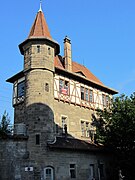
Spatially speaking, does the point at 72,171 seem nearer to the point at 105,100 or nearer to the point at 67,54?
the point at 105,100

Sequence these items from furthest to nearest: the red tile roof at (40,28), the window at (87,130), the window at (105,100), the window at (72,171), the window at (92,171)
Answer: the window at (105,100), the window at (87,130), the red tile roof at (40,28), the window at (92,171), the window at (72,171)

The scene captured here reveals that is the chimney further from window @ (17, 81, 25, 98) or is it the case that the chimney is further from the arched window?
the arched window

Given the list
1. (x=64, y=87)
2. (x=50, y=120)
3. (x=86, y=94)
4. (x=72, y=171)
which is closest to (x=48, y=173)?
(x=72, y=171)

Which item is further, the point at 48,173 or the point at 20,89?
the point at 20,89

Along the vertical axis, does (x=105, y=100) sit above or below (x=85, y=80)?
below

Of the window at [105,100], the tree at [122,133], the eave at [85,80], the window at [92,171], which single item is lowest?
the window at [92,171]

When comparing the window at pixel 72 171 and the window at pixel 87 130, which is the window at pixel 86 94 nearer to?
the window at pixel 87 130

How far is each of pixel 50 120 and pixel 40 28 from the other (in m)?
9.03

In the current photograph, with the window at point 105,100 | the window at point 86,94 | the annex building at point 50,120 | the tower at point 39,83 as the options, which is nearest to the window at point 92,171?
the annex building at point 50,120

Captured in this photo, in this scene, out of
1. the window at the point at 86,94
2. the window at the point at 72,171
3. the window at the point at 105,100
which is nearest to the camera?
the window at the point at 72,171

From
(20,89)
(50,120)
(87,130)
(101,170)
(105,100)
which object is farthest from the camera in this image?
(105,100)

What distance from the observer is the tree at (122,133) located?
78.5 ft

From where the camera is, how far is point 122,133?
79.2 feet

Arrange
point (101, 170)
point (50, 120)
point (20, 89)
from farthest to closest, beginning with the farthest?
point (20, 89), point (101, 170), point (50, 120)
